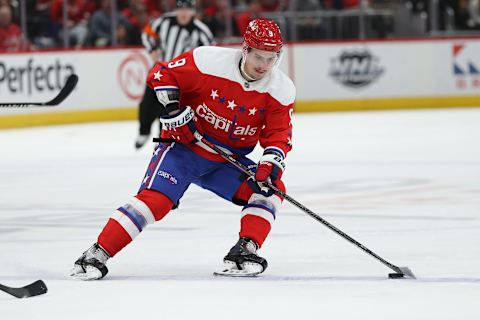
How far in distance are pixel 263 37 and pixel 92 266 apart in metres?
0.98

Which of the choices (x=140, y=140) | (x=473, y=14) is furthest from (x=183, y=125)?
(x=473, y=14)

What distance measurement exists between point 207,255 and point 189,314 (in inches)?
50.1

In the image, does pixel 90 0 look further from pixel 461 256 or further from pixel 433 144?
pixel 461 256

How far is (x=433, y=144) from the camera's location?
9.98m

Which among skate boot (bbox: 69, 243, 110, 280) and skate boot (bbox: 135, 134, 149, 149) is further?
skate boot (bbox: 135, 134, 149, 149)

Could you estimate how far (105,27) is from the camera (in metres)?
13.2

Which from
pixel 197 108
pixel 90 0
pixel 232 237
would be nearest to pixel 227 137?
pixel 197 108

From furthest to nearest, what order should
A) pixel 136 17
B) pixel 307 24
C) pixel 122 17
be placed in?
pixel 307 24 < pixel 136 17 < pixel 122 17

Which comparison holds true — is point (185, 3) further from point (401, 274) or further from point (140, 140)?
point (401, 274)

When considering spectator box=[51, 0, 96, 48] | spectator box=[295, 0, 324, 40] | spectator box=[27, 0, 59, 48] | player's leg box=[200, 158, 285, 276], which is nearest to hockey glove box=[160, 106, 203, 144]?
player's leg box=[200, 158, 285, 276]

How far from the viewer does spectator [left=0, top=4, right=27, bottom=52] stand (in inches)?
477

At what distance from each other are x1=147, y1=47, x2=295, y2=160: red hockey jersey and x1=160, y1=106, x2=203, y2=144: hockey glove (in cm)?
7

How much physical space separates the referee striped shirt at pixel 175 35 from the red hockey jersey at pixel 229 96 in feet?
16.9

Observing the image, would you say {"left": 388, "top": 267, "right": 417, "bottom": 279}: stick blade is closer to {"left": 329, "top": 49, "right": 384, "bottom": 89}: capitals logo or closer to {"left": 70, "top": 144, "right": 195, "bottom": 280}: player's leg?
{"left": 70, "top": 144, "right": 195, "bottom": 280}: player's leg
